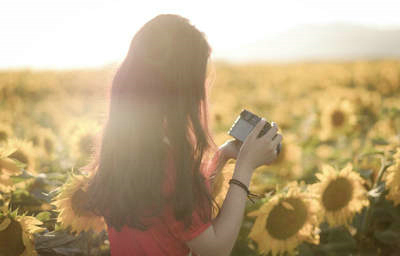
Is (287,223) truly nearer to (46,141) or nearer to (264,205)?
(264,205)

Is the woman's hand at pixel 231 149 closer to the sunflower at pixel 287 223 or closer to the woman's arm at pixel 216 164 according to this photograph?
the woman's arm at pixel 216 164

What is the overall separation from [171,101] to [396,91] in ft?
28.9

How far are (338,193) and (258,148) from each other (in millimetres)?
868

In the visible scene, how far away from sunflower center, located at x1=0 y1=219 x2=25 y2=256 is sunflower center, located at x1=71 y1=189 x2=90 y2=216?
254mm

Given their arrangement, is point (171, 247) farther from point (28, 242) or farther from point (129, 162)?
point (28, 242)

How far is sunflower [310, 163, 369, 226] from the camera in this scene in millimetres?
2418

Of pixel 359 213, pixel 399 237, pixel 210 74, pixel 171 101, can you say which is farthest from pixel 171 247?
pixel 399 237

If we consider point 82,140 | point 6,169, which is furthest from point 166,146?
point 82,140

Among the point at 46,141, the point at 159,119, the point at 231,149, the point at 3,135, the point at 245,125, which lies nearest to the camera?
the point at 159,119

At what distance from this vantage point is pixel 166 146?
1685 millimetres

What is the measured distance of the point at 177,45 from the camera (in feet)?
5.45

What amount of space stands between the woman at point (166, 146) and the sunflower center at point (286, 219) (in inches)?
20.8

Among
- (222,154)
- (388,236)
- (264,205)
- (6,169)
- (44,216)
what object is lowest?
(388,236)

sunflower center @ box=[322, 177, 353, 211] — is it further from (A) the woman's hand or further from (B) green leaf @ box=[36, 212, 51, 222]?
(B) green leaf @ box=[36, 212, 51, 222]
